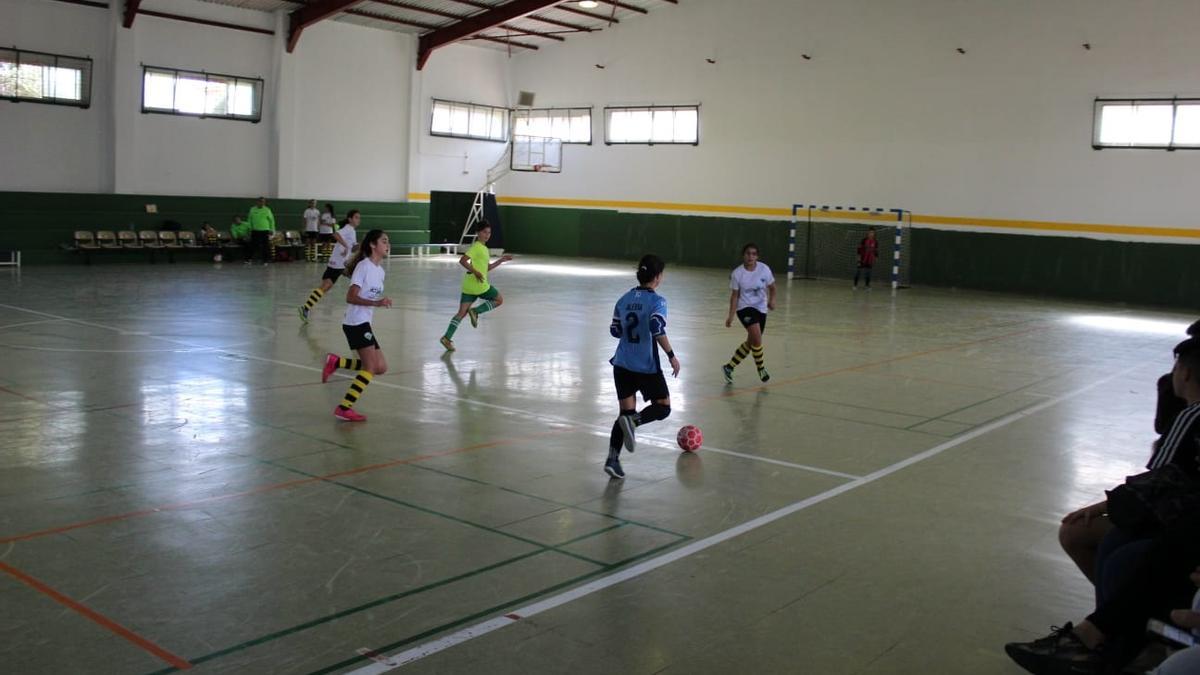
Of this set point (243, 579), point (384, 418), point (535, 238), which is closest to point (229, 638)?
point (243, 579)

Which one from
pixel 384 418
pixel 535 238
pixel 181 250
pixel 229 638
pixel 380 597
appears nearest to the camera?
pixel 229 638

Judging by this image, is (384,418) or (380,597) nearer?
(380,597)

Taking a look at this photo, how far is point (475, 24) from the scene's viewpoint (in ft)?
117

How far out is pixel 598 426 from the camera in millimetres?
10578

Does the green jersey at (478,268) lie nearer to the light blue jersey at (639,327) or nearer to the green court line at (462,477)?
the green court line at (462,477)

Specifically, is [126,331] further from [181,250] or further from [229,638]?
[181,250]

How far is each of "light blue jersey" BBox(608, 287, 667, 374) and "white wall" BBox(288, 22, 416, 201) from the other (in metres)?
28.0

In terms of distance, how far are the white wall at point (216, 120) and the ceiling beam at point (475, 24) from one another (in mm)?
651

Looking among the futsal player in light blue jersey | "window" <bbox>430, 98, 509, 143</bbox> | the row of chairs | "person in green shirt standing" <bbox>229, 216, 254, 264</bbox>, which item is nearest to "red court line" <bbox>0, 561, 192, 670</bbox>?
the futsal player in light blue jersey

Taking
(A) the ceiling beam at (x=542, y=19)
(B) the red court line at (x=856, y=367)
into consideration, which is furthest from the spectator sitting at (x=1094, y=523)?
(A) the ceiling beam at (x=542, y=19)

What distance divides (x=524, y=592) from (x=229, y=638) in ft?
5.25

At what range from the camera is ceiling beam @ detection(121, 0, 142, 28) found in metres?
28.9

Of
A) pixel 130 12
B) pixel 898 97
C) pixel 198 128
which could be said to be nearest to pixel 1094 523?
pixel 898 97

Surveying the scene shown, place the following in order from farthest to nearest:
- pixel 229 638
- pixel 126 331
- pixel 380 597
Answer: pixel 126 331 < pixel 380 597 < pixel 229 638
